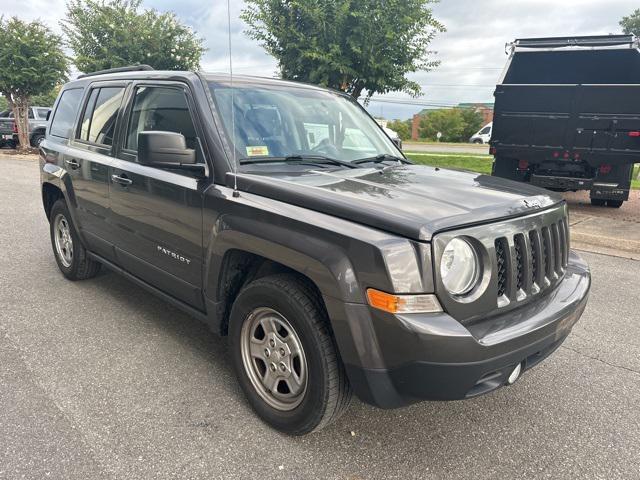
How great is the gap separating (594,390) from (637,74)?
26.3ft

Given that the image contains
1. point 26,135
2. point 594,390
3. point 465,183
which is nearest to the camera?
point 465,183

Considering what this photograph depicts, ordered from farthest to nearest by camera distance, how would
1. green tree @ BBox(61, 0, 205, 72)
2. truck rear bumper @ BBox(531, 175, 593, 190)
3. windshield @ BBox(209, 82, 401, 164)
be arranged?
green tree @ BBox(61, 0, 205, 72)
truck rear bumper @ BBox(531, 175, 593, 190)
windshield @ BBox(209, 82, 401, 164)

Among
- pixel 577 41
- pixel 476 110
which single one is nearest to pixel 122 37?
pixel 577 41

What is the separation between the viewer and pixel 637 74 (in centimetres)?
891

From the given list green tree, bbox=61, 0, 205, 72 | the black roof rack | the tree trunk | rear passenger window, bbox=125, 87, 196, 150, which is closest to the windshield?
rear passenger window, bbox=125, 87, 196, 150

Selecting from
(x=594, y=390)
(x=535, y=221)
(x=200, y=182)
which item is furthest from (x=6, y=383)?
(x=594, y=390)

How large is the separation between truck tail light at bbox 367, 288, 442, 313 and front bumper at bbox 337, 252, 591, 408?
3 centimetres

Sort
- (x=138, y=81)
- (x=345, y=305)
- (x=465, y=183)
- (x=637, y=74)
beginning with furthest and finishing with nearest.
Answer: (x=637, y=74) < (x=138, y=81) < (x=465, y=183) < (x=345, y=305)

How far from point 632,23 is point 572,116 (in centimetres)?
3790

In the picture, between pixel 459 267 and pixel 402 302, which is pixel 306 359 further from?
pixel 459 267

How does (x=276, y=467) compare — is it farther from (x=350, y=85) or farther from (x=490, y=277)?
(x=350, y=85)

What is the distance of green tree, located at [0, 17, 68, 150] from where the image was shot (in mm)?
18484

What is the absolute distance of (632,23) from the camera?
37.7 m

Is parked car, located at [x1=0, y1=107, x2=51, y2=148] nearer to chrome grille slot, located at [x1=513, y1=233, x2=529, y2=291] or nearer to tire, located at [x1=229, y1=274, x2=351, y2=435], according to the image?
tire, located at [x1=229, y1=274, x2=351, y2=435]
